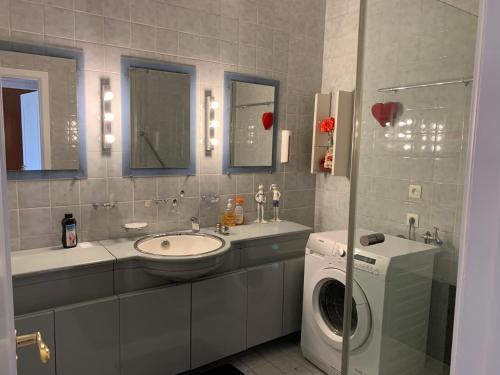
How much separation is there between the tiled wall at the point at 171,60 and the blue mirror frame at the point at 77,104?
3cm

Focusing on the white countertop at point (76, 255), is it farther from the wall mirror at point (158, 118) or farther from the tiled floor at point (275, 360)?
the tiled floor at point (275, 360)

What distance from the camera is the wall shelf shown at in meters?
2.82

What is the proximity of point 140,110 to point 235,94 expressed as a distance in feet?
2.40

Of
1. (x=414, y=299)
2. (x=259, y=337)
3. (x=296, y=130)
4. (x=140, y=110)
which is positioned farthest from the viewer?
(x=296, y=130)

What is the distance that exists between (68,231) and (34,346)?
0.62 meters

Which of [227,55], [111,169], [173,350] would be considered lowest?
[173,350]

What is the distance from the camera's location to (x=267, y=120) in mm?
2949

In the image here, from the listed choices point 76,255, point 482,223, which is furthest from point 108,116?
point 482,223

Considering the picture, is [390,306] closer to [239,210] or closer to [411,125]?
[411,125]

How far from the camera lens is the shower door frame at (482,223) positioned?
39cm

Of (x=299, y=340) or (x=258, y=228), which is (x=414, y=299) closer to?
(x=258, y=228)

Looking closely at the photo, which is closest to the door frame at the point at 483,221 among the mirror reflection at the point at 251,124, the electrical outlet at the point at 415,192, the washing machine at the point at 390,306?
the washing machine at the point at 390,306

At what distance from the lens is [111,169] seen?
7.61 ft

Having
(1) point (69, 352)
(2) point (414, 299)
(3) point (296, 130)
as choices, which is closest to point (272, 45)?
A: (3) point (296, 130)
